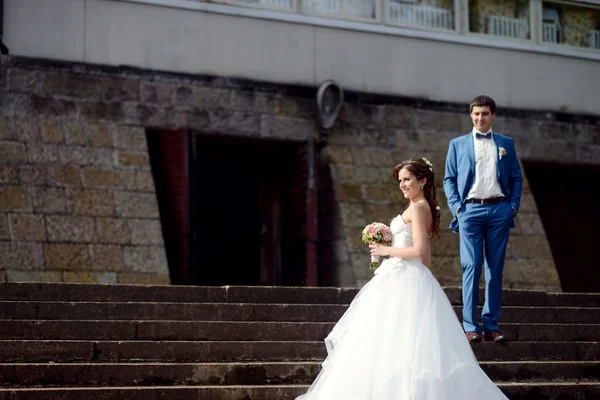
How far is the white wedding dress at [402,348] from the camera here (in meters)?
6.76

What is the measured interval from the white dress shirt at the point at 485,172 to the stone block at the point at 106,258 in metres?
5.00

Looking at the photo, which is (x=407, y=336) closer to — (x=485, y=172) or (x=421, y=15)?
(x=485, y=172)

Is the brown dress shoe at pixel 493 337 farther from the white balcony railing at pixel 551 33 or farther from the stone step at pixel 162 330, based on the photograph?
the white balcony railing at pixel 551 33

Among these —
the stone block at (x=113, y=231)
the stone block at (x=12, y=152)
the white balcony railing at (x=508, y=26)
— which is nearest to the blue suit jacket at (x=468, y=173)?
the stone block at (x=113, y=231)

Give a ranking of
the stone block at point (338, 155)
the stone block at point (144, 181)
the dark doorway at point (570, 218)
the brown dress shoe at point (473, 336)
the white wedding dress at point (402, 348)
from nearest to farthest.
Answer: the white wedding dress at point (402, 348), the brown dress shoe at point (473, 336), the stone block at point (144, 181), the stone block at point (338, 155), the dark doorway at point (570, 218)

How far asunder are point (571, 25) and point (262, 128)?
16.6 feet

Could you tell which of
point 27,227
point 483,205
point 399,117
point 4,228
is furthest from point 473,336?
point 399,117

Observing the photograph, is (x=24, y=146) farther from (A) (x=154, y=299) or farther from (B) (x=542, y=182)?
(B) (x=542, y=182)

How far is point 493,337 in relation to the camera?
30.0 feet

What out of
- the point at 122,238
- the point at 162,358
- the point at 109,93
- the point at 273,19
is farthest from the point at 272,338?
the point at 273,19

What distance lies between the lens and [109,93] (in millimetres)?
13641

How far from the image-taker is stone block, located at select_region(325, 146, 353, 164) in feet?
48.2

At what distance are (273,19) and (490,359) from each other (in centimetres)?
670

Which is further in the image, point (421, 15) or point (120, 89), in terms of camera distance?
point (421, 15)
